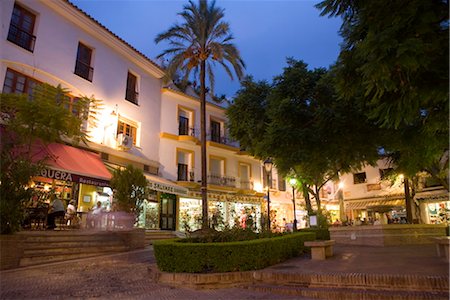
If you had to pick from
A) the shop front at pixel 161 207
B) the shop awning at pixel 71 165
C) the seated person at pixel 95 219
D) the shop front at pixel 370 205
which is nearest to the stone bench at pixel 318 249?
the shop awning at pixel 71 165

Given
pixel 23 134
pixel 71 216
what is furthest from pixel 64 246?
pixel 71 216

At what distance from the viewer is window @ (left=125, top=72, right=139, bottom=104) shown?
21.1 metres

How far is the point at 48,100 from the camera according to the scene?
38.2 ft

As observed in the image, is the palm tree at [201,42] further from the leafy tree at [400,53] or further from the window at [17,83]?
the leafy tree at [400,53]

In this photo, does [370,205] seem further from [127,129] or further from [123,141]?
[123,141]

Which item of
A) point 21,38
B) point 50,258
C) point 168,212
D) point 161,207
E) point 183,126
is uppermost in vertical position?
point 21,38

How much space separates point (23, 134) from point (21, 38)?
267 inches

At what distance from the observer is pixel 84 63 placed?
59.1ft

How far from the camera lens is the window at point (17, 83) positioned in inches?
548

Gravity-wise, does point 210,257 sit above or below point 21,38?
below

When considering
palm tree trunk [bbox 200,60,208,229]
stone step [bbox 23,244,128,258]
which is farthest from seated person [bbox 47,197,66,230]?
palm tree trunk [bbox 200,60,208,229]

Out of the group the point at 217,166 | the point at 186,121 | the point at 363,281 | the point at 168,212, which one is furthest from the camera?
the point at 217,166

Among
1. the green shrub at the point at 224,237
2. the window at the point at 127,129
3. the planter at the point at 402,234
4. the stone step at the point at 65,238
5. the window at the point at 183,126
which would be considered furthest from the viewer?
the window at the point at 183,126

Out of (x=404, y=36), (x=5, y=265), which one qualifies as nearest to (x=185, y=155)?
(x=5, y=265)
